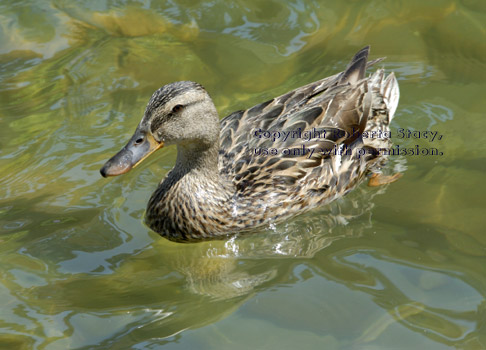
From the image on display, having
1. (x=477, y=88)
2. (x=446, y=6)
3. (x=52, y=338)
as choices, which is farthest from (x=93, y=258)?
(x=446, y=6)

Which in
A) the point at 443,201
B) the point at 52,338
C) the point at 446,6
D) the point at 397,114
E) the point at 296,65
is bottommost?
the point at 52,338

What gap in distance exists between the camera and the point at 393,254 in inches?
230

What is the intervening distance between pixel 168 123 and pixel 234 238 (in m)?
1.32

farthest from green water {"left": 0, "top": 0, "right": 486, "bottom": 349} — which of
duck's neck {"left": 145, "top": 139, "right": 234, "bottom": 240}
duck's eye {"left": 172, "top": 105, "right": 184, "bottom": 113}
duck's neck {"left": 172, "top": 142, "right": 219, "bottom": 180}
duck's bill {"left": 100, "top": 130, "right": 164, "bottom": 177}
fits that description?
duck's eye {"left": 172, "top": 105, "right": 184, "bottom": 113}

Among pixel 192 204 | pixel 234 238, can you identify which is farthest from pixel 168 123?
pixel 234 238

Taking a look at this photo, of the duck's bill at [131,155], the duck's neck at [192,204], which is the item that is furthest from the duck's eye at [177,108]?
the duck's neck at [192,204]

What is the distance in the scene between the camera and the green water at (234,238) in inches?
203

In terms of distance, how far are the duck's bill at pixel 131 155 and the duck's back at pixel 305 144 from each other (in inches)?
42.0

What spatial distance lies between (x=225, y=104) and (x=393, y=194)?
2352mm

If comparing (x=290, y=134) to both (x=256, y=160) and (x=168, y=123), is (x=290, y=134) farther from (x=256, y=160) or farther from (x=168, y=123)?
(x=168, y=123)

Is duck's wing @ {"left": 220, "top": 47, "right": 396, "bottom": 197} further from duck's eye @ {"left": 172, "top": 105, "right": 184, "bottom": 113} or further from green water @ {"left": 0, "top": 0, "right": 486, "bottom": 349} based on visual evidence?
duck's eye @ {"left": 172, "top": 105, "right": 184, "bottom": 113}

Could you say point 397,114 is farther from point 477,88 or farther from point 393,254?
point 393,254

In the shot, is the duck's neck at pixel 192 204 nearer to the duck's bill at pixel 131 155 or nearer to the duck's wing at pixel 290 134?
the duck's wing at pixel 290 134

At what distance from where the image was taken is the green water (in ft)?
16.9
